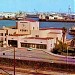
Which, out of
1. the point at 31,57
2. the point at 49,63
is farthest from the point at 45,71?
the point at 31,57

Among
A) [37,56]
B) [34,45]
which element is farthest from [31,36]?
[37,56]

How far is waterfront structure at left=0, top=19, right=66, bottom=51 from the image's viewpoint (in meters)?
22.9

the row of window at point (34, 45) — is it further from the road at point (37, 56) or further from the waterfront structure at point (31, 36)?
the road at point (37, 56)

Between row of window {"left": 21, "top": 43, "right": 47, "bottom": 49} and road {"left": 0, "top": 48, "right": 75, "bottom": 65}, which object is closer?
road {"left": 0, "top": 48, "right": 75, "bottom": 65}

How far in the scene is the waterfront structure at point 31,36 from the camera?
75.1 ft

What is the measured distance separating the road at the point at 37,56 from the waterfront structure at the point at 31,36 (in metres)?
Answer: 0.81

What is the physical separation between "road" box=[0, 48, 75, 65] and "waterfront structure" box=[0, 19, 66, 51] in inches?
31.9

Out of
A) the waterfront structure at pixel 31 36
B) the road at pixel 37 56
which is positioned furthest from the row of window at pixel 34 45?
the road at pixel 37 56

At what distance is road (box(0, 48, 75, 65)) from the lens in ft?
62.8

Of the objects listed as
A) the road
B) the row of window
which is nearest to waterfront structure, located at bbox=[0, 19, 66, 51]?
the row of window

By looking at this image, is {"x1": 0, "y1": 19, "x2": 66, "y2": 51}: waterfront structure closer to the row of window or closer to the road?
the row of window

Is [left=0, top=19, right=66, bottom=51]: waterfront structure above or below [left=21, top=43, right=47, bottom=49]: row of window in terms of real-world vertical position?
above

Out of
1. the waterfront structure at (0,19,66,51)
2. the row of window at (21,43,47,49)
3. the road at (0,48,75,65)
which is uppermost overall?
the waterfront structure at (0,19,66,51)

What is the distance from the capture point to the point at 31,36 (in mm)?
25484
